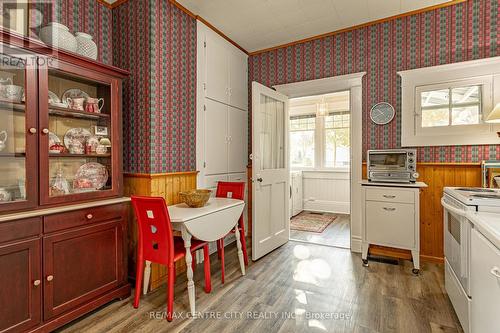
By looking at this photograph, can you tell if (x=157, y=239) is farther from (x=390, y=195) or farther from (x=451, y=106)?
(x=451, y=106)

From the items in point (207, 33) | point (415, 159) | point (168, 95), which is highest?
point (207, 33)

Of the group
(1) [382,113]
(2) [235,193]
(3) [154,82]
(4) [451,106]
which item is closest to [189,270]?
(2) [235,193]

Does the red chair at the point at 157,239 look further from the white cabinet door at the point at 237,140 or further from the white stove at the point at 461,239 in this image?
the white stove at the point at 461,239

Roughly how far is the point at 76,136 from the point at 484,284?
109 inches

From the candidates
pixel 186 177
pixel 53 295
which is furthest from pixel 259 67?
pixel 53 295

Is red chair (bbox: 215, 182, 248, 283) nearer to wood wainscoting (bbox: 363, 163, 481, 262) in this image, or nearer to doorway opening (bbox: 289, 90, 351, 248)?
wood wainscoting (bbox: 363, 163, 481, 262)

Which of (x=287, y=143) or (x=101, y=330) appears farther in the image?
(x=287, y=143)

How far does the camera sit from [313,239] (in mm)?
3559

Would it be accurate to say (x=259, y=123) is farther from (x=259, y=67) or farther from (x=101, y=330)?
(x=101, y=330)

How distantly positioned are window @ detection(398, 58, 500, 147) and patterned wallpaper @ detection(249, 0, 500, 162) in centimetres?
8

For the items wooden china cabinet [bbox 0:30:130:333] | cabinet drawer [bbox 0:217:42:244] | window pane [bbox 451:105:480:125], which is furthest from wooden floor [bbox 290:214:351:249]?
cabinet drawer [bbox 0:217:42:244]

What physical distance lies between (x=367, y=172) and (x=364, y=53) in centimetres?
141

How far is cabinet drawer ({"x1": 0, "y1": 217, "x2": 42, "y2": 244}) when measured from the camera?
142 centimetres

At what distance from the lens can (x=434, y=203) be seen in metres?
2.74
